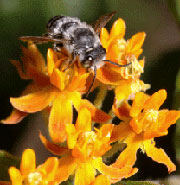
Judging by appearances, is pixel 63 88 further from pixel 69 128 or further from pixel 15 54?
pixel 15 54

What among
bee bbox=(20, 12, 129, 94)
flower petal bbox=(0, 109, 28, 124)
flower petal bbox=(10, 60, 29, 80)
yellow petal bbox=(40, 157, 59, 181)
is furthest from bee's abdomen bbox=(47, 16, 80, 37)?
yellow petal bbox=(40, 157, 59, 181)

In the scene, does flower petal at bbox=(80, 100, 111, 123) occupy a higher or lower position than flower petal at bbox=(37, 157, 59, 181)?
higher

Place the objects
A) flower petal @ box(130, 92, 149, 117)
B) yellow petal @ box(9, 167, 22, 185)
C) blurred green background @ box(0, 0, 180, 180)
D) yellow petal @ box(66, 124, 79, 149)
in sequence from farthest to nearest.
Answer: blurred green background @ box(0, 0, 180, 180) → flower petal @ box(130, 92, 149, 117) → yellow petal @ box(66, 124, 79, 149) → yellow petal @ box(9, 167, 22, 185)

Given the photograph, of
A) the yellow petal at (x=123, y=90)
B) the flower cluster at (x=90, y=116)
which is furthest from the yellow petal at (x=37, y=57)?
the yellow petal at (x=123, y=90)

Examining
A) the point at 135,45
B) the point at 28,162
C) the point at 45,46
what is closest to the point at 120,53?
the point at 135,45

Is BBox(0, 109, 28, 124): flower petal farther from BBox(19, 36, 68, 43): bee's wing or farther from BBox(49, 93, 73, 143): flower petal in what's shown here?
BBox(19, 36, 68, 43): bee's wing

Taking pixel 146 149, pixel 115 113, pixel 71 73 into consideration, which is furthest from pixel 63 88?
pixel 146 149
